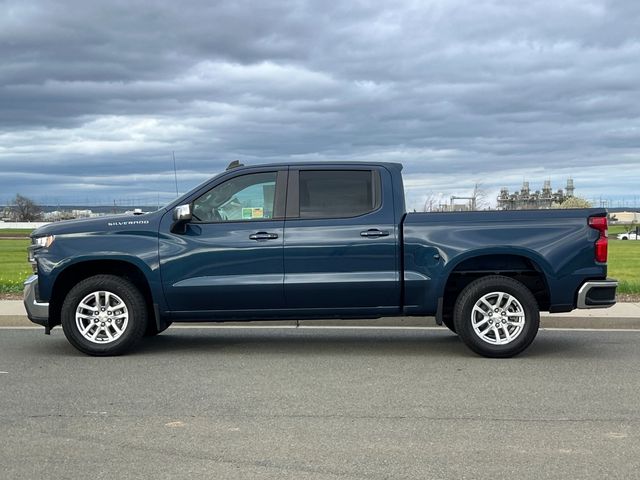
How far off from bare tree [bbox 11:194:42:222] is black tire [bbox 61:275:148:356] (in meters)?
138

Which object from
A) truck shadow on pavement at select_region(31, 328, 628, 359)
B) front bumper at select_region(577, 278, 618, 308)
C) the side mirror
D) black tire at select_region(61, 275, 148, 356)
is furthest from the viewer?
truck shadow on pavement at select_region(31, 328, 628, 359)

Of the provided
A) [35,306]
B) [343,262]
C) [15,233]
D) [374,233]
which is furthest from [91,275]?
[15,233]

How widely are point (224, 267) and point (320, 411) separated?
2574 millimetres

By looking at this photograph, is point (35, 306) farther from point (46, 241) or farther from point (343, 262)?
point (343, 262)

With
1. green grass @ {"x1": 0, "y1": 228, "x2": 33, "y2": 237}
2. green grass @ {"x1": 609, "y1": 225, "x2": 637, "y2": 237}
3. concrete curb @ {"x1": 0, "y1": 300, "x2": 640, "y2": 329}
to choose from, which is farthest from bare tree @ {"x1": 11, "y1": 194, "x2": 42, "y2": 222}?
concrete curb @ {"x1": 0, "y1": 300, "x2": 640, "y2": 329}

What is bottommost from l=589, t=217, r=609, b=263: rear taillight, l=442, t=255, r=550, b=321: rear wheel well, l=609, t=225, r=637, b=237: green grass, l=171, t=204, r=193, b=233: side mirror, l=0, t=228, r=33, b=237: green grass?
l=609, t=225, r=637, b=237: green grass

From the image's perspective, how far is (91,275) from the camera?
8.41 metres

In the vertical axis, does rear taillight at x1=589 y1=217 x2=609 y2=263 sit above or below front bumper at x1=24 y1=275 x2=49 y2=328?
above

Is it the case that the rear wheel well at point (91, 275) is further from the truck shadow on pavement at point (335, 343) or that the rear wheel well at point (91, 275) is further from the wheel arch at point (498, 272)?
the wheel arch at point (498, 272)

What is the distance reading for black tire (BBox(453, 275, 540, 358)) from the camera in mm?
7969

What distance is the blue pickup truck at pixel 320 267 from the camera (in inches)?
315

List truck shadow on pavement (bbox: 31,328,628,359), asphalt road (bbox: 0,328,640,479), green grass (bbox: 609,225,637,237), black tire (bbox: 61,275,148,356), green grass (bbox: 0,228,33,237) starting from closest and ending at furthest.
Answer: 1. asphalt road (bbox: 0,328,640,479)
2. black tire (bbox: 61,275,148,356)
3. truck shadow on pavement (bbox: 31,328,628,359)
4. green grass (bbox: 0,228,33,237)
5. green grass (bbox: 609,225,637,237)

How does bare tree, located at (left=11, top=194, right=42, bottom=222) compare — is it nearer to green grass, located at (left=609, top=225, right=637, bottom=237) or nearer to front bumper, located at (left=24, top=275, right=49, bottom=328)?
green grass, located at (left=609, top=225, right=637, bottom=237)

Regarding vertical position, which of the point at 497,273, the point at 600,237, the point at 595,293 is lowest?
the point at 595,293
